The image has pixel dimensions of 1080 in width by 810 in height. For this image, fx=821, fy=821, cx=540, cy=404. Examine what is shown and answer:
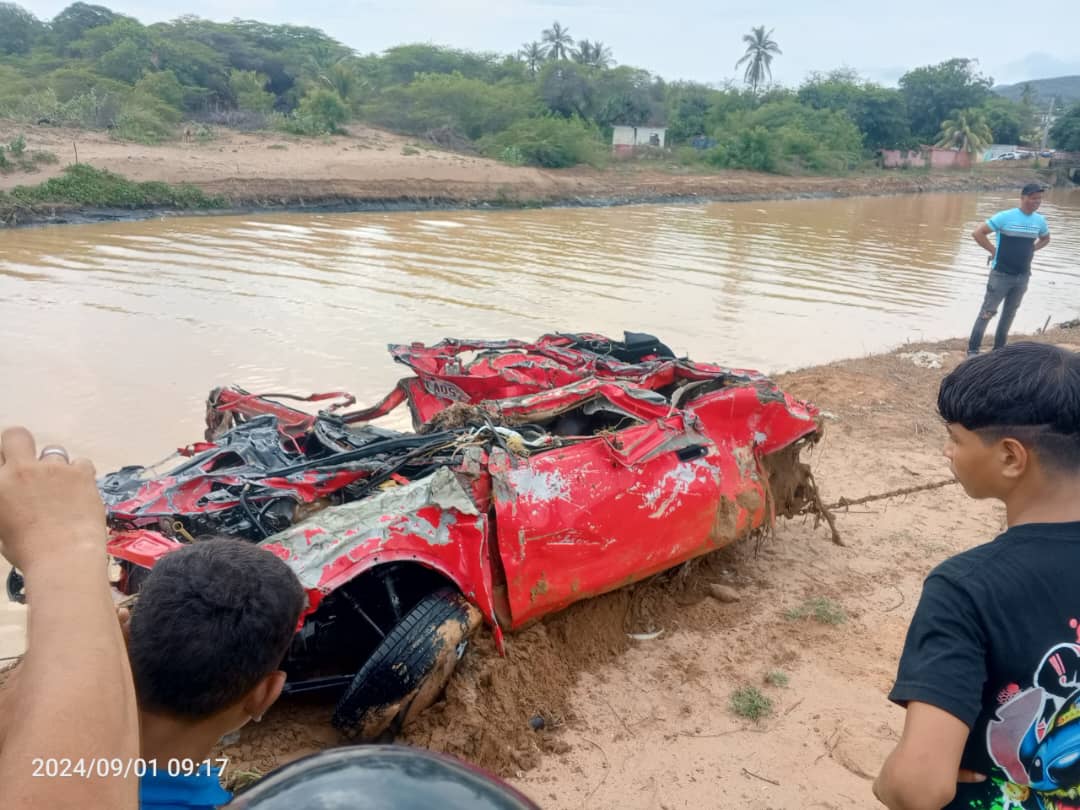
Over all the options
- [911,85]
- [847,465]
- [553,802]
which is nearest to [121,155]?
[847,465]

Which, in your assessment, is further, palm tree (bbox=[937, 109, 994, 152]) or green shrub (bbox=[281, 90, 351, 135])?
palm tree (bbox=[937, 109, 994, 152])

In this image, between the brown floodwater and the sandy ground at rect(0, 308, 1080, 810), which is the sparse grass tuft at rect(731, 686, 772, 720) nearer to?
the sandy ground at rect(0, 308, 1080, 810)

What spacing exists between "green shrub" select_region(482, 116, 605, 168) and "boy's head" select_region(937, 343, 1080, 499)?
3694 cm

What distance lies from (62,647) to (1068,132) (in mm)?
74399

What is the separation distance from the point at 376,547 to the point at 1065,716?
7.79 feet

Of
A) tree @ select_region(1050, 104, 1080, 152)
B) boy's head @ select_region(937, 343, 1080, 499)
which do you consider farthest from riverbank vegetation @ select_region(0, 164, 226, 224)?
tree @ select_region(1050, 104, 1080, 152)

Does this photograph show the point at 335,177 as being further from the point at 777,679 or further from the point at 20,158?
the point at 777,679

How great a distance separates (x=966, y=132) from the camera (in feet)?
195

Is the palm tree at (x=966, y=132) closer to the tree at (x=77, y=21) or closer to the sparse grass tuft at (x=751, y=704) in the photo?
the tree at (x=77, y=21)

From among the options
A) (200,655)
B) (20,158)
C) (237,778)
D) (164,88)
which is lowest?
(237,778)

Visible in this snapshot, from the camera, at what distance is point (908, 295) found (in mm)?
16922

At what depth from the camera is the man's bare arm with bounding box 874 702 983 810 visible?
144 cm

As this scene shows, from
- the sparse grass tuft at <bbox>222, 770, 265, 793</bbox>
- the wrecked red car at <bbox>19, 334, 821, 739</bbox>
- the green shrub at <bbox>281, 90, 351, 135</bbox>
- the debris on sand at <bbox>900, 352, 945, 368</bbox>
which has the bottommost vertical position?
the debris on sand at <bbox>900, 352, 945, 368</bbox>

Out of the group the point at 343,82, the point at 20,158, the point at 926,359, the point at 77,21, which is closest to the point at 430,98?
the point at 343,82
